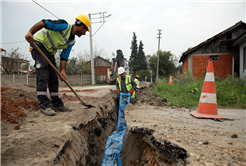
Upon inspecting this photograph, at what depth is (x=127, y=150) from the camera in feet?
10.3

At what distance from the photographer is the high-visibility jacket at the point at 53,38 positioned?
8.98ft

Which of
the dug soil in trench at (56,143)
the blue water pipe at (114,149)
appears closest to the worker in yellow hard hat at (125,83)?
the blue water pipe at (114,149)

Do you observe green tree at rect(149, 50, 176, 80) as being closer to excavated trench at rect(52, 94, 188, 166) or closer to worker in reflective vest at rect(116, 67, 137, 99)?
worker in reflective vest at rect(116, 67, 137, 99)

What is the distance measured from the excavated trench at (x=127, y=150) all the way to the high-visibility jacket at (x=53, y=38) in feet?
4.99

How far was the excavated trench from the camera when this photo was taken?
5.62 ft

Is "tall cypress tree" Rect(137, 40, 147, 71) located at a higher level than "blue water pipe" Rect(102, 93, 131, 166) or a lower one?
higher

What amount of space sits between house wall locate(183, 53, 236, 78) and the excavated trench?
10.00 m

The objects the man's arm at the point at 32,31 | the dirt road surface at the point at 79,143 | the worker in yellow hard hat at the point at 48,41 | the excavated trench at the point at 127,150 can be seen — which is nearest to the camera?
the dirt road surface at the point at 79,143

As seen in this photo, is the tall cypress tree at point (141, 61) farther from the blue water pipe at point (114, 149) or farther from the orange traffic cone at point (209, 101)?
the orange traffic cone at point (209, 101)

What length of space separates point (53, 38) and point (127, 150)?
2.59 m

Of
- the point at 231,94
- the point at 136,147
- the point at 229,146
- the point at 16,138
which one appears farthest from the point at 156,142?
the point at 231,94

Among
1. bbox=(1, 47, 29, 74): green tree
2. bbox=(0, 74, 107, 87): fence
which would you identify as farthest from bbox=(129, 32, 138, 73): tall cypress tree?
bbox=(1, 47, 29, 74): green tree

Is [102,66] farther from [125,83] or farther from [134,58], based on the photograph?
[125,83]

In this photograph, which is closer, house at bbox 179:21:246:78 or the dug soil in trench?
the dug soil in trench
